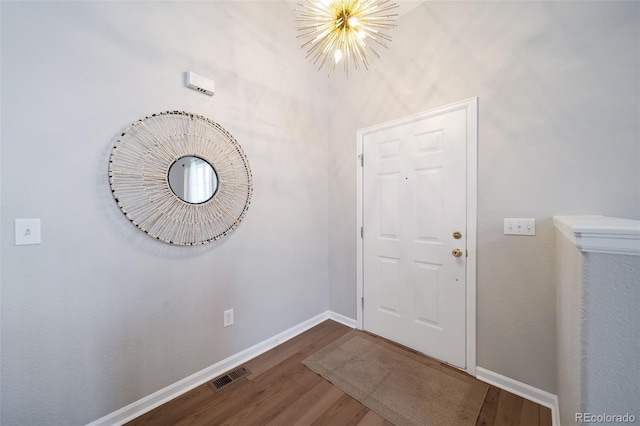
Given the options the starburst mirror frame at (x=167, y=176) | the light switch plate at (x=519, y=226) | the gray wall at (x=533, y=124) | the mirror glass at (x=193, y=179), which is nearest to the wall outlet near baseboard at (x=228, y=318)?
the starburst mirror frame at (x=167, y=176)

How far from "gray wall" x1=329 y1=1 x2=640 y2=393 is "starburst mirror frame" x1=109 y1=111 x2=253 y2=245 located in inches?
63.7

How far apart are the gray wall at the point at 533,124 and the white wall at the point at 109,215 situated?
154 centimetres

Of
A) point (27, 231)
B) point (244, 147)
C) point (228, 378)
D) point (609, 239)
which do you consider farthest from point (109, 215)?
point (609, 239)

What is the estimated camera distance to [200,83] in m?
1.59

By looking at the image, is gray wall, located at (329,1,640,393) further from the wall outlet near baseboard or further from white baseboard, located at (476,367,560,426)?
the wall outlet near baseboard

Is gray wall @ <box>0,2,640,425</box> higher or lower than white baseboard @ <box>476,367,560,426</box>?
higher

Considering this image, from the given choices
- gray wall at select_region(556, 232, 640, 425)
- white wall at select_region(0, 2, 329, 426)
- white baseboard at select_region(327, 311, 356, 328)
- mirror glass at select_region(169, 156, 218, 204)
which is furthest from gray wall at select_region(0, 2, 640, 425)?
gray wall at select_region(556, 232, 640, 425)

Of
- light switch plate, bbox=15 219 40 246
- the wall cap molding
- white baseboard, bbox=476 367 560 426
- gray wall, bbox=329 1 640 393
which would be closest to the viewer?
the wall cap molding

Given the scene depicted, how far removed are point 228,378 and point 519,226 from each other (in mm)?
2283

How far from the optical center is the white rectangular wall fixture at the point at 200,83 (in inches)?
60.9

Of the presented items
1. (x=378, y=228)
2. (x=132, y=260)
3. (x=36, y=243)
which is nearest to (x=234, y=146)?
(x=132, y=260)

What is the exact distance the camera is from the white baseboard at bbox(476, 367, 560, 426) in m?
1.40

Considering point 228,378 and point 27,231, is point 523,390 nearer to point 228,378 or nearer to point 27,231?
point 228,378

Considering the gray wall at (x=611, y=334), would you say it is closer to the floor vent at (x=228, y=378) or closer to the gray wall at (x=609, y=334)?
the gray wall at (x=609, y=334)
